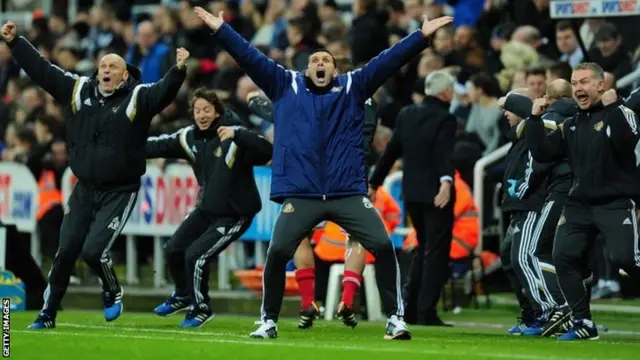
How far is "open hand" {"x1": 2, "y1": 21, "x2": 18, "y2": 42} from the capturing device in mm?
16250

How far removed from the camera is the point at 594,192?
49.2 ft

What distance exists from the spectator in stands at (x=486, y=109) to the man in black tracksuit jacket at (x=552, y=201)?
16.8ft

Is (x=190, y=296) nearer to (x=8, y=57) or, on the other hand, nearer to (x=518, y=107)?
(x=518, y=107)

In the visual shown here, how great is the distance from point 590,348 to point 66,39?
715 inches

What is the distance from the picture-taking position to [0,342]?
14758 millimetres

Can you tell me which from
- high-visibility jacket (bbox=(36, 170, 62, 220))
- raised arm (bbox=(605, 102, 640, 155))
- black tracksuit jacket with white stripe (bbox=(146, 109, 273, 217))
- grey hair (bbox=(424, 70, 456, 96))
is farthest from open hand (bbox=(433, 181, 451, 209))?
high-visibility jacket (bbox=(36, 170, 62, 220))

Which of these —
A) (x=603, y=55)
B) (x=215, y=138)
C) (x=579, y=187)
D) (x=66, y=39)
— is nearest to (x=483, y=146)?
(x=603, y=55)

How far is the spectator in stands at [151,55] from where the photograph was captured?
27.4 meters

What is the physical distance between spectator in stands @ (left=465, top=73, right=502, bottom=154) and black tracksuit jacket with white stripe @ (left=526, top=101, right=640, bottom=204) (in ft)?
21.0

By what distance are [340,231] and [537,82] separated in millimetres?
3052

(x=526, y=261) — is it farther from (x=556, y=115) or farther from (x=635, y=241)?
(x=635, y=241)

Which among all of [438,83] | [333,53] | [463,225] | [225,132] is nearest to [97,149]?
[225,132]

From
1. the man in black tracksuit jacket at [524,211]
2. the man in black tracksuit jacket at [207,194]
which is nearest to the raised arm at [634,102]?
the man in black tracksuit jacket at [524,211]

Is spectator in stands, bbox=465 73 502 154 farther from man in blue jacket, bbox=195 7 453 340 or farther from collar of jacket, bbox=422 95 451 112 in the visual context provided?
man in blue jacket, bbox=195 7 453 340
